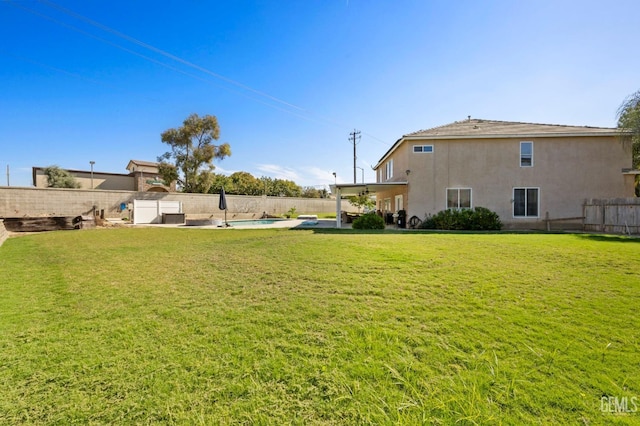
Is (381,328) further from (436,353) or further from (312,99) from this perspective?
(312,99)

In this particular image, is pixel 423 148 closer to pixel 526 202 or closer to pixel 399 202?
pixel 399 202

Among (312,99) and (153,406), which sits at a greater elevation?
(312,99)

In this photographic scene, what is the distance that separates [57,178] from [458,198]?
43.7m

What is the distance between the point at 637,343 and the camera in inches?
115

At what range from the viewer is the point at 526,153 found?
15508mm

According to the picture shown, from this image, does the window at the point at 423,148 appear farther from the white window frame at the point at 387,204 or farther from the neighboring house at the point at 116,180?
the neighboring house at the point at 116,180

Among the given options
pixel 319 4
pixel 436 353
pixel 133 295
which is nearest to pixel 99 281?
pixel 133 295

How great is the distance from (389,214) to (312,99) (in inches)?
419

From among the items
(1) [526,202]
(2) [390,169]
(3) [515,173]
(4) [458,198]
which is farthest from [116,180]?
(1) [526,202]

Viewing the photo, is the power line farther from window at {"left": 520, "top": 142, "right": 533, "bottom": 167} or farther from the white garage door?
window at {"left": 520, "top": 142, "right": 533, "bottom": 167}

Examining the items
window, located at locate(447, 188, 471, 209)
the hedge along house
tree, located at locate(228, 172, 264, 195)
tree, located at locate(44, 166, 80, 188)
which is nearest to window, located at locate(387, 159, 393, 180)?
the hedge along house

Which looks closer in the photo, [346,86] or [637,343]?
[637,343]

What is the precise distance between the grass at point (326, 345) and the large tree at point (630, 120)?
13250 millimetres

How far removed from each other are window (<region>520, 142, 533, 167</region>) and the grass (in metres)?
12.2
